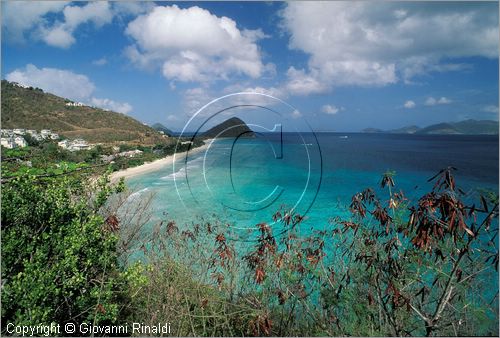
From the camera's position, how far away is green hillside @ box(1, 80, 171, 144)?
35506 millimetres

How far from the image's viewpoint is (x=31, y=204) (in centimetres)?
424

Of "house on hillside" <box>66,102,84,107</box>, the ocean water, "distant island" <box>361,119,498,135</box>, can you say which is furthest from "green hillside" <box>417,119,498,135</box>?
"house on hillside" <box>66,102,84,107</box>

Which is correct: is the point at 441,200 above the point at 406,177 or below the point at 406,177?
above

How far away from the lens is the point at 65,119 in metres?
42.8

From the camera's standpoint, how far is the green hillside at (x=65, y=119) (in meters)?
35.5

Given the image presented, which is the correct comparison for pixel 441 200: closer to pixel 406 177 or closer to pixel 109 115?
pixel 406 177

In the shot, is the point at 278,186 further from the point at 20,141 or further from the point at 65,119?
the point at 65,119

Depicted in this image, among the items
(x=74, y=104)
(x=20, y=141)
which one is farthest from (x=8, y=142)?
(x=74, y=104)

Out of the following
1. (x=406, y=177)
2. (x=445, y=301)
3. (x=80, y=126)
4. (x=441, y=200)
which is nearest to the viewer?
(x=441, y=200)

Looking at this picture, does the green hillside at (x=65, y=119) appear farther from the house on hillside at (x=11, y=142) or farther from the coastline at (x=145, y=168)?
the house on hillside at (x=11, y=142)

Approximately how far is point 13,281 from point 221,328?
2.34 meters

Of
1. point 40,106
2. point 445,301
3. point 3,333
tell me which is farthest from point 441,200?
point 40,106

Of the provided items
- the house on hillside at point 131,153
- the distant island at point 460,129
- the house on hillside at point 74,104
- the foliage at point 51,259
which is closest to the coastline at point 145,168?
the house on hillside at point 131,153

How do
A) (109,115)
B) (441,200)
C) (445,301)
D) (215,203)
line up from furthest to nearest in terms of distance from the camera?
(109,115), (215,203), (445,301), (441,200)
